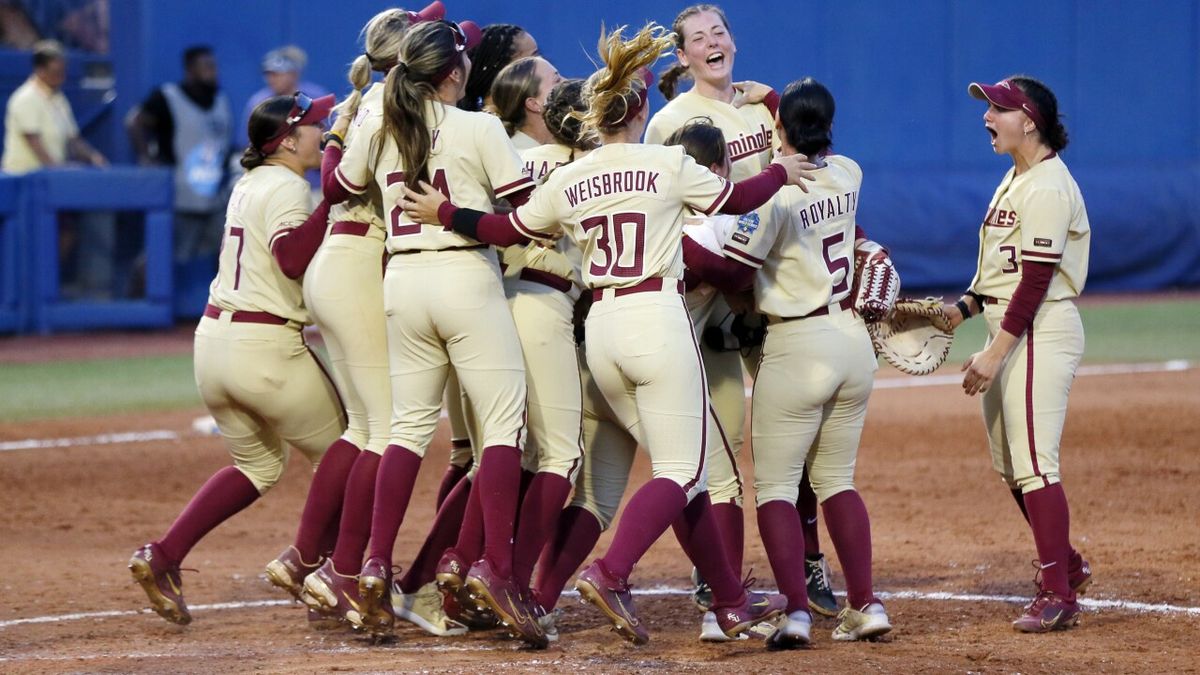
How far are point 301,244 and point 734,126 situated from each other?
1594 mm

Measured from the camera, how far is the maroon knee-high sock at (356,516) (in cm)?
510

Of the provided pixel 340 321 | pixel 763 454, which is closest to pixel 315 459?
pixel 340 321

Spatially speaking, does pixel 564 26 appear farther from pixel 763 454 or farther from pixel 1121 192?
pixel 763 454

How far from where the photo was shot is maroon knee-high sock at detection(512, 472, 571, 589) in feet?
16.6

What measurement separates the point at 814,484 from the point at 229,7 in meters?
11.7

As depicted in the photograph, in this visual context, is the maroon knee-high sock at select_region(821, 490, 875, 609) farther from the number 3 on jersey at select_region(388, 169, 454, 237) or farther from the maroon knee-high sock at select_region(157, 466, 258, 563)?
the maroon knee-high sock at select_region(157, 466, 258, 563)

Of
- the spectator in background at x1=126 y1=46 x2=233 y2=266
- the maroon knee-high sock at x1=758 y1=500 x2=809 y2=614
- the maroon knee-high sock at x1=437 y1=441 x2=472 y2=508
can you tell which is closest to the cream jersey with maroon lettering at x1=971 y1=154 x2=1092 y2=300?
the maroon knee-high sock at x1=758 y1=500 x2=809 y2=614

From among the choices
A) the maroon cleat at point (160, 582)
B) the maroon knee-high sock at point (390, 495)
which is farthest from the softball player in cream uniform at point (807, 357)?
the maroon cleat at point (160, 582)

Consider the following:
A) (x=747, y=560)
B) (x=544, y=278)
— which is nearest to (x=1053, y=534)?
(x=747, y=560)

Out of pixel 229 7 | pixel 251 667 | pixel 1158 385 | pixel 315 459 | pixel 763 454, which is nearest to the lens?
pixel 251 667

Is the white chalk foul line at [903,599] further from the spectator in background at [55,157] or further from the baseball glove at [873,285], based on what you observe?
the spectator in background at [55,157]

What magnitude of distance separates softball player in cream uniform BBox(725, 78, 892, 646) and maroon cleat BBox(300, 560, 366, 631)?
1306 millimetres

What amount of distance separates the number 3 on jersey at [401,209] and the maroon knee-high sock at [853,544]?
62.8 inches

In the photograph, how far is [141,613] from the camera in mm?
5879
